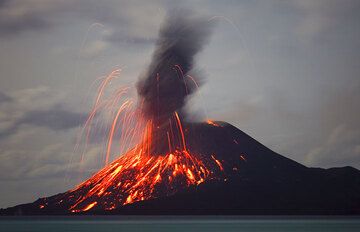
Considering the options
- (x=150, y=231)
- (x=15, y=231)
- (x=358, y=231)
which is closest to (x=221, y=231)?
(x=150, y=231)

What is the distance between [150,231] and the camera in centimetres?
17700

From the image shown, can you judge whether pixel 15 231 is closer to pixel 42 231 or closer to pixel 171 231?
pixel 42 231

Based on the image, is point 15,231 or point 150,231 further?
point 150,231

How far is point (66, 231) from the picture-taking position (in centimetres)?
17150

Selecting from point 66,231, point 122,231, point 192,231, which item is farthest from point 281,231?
point 66,231

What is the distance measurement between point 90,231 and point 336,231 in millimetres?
58593

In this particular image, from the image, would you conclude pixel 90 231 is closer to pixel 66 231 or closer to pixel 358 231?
pixel 66 231

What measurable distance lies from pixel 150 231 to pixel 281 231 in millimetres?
31575

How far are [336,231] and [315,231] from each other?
541cm

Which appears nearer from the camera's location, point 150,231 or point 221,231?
point 221,231

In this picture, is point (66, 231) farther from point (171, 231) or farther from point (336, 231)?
point (336, 231)

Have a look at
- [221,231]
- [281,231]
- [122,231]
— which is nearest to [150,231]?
[122,231]

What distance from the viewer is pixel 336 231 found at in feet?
573

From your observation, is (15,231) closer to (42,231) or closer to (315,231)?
(42,231)
